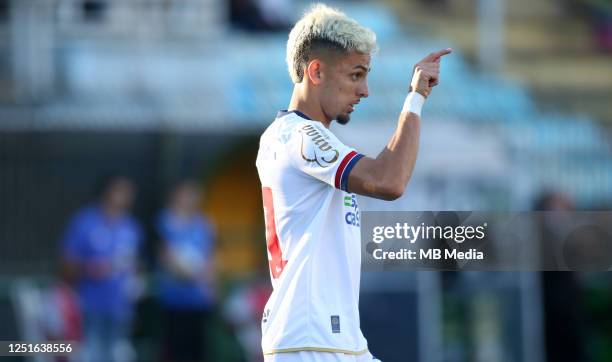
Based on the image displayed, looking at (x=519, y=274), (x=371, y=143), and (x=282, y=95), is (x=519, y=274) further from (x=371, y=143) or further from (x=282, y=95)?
(x=282, y=95)

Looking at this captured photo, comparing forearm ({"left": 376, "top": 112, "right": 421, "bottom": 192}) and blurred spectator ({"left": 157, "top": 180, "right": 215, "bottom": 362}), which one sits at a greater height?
forearm ({"left": 376, "top": 112, "right": 421, "bottom": 192})

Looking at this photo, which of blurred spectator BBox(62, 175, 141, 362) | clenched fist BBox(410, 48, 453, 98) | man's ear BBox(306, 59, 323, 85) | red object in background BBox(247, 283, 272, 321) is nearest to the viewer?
clenched fist BBox(410, 48, 453, 98)

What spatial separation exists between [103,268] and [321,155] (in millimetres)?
6753

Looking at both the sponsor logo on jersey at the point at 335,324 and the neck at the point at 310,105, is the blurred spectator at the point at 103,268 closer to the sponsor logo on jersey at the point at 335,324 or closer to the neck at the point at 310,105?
the neck at the point at 310,105

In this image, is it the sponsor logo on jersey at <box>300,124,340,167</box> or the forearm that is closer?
the forearm

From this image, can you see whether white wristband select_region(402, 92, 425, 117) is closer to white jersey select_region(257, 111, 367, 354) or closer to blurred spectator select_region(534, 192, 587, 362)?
white jersey select_region(257, 111, 367, 354)

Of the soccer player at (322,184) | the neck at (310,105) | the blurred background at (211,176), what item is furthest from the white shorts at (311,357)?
the blurred background at (211,176)

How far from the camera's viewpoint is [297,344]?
441 cm

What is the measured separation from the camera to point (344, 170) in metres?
4.34

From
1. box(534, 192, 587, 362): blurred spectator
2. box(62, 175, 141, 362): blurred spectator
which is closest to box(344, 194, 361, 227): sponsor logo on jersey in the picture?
box(534, 192, 587, 362): blurred spectator

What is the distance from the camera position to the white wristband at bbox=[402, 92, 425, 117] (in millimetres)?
4387

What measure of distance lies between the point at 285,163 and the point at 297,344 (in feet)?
1.97

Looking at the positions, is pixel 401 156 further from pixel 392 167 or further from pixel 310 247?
pixel 310 247

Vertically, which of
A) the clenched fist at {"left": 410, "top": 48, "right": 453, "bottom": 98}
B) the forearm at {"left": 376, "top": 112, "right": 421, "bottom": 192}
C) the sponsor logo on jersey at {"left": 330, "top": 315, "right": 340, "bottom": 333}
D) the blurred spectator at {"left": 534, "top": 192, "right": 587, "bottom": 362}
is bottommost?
the blurred spectator at {"left": 534, "top": 192, "right": 587, "bottom": 362}
